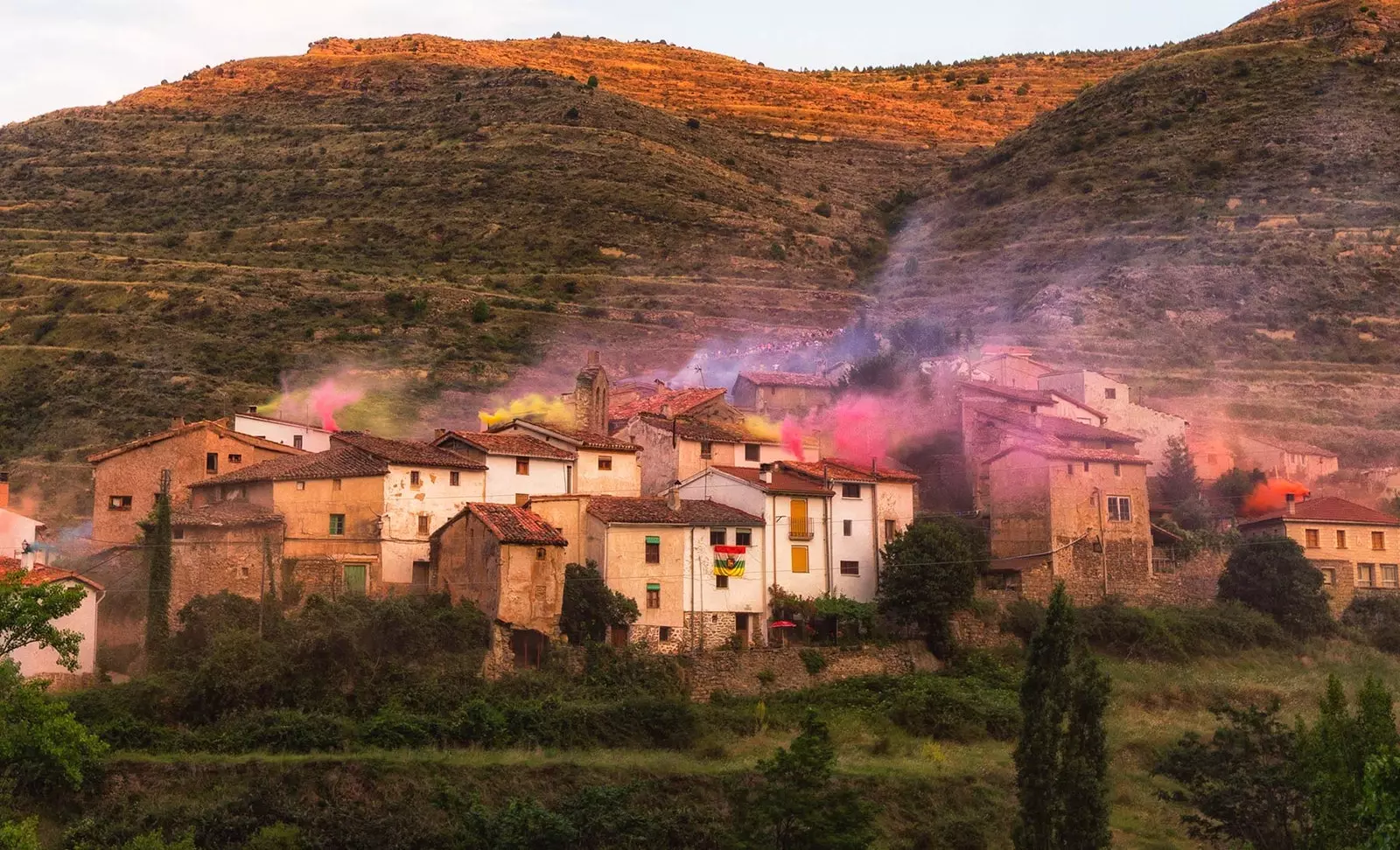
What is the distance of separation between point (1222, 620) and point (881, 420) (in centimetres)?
1638

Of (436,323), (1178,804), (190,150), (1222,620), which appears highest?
(190,150)

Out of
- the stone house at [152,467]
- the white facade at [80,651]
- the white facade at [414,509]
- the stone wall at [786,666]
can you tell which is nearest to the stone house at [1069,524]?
the stone wall at [786,666]

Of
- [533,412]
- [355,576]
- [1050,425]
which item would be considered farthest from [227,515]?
[1050,425]

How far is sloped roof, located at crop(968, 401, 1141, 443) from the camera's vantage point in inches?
2309

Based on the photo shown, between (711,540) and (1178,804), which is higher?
(711,540)

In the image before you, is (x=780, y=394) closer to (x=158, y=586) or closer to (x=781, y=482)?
(x=781, y=482)

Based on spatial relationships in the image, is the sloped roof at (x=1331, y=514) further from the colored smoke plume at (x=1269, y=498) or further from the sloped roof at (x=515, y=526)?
the sloped roof at (x=515, y=526)

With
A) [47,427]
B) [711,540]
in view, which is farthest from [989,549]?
[47,427]

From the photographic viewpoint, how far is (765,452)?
2226 inches

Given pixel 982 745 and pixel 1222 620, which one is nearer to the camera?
pixel 982 745

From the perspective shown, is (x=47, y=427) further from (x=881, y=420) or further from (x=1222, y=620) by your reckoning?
(x=1222, y=620)

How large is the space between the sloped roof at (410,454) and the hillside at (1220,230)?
4239 cm

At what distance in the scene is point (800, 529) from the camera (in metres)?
50.8

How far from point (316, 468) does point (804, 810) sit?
19126 mm
